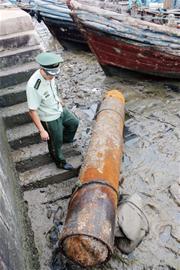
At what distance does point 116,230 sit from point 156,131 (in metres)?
3.27

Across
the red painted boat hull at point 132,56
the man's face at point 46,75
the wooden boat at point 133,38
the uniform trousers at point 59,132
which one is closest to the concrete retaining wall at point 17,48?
the uniform trousers at point 59,132

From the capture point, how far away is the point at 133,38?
827 centimetres

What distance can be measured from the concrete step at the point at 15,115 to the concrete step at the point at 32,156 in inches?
17.7

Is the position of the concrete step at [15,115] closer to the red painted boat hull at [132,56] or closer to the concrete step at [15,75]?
the concrete step at [15,75]

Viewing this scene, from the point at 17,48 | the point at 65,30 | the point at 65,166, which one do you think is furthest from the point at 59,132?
the point at 65,30

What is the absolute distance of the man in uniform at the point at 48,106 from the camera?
4.23m

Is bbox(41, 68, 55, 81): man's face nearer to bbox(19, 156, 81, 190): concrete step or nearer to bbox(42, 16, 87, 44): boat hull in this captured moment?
bbox(19, 156, 81, 190): concrete step

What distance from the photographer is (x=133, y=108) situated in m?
7.88

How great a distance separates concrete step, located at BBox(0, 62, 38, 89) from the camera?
18.5ft

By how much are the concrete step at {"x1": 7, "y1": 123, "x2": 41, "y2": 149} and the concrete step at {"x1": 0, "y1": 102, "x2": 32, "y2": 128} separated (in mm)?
108

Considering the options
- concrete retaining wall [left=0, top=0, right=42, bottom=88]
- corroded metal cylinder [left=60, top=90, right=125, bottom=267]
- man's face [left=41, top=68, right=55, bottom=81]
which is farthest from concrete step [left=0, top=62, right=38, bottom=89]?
corroded metal cylinder [left=60, top=90, right=125, bottom=267]

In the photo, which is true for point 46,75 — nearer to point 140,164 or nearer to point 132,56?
point 140,164

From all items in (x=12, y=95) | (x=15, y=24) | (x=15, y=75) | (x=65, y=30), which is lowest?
(x=65, y=30)

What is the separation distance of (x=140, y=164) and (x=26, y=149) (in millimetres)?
2036
